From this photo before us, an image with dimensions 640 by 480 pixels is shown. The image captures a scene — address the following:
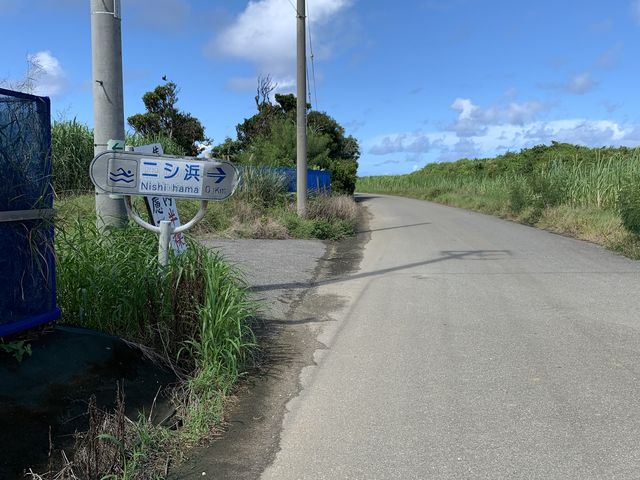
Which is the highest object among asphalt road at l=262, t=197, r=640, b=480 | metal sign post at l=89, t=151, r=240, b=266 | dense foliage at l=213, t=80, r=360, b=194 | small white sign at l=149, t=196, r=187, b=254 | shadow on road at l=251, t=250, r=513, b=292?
dense foliage at l=213, t=80, r=360, b=194

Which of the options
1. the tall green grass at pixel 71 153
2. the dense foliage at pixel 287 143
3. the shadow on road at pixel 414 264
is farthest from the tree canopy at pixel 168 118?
the shadow on road at pixel 414 264

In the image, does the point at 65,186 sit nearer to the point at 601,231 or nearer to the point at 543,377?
the point at 543,377

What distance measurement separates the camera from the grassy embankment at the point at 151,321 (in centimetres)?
306

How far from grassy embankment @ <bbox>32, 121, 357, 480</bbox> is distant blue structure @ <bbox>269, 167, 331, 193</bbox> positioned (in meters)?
13.0

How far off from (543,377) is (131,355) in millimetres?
3300

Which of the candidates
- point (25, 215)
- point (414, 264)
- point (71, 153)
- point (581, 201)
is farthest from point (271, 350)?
point (581, 201)

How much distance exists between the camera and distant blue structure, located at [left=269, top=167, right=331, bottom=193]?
63.2ft

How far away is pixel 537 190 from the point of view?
21734 millimetres

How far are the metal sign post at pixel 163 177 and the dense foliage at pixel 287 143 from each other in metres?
14.2

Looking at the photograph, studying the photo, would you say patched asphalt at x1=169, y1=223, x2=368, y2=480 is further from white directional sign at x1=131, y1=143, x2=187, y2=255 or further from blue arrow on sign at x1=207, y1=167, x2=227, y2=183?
blue arrow on sign at x1=207, y1=167, x2=227, y2=183

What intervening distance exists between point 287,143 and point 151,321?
2456cm

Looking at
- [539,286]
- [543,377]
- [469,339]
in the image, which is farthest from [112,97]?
[539,286]

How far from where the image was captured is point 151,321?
14.9 feet

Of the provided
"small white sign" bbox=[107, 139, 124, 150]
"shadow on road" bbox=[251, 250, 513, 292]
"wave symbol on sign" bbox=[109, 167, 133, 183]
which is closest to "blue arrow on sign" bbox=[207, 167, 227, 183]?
"wave symbol on sign" bbox=[109, 167, 133, 183]
